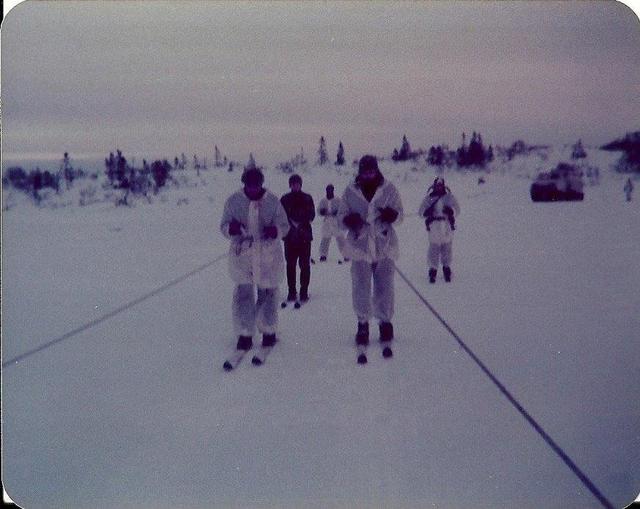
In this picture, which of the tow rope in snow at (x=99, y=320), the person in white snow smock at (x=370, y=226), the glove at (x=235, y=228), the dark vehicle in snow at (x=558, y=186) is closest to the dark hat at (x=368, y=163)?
the person in white snow smock at (x=370, y=226)

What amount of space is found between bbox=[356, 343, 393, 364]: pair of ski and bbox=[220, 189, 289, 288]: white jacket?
36.4 inches

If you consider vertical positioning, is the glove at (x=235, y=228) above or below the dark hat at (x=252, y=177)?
below

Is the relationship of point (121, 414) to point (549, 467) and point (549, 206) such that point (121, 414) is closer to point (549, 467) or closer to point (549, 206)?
point (549, 467)

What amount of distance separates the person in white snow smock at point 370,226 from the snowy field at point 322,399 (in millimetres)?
584

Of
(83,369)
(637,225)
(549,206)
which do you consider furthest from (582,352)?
(549,206)

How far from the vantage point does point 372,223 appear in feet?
18.7

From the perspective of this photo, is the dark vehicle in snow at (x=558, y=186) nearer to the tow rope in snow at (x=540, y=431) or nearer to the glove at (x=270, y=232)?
the tow rope in snow at (x=540, y=431)

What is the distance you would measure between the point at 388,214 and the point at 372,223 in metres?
0.17

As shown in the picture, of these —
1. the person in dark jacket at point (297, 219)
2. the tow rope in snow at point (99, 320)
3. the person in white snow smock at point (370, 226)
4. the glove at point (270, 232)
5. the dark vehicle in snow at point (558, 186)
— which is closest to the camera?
the glove at point (270, 232)

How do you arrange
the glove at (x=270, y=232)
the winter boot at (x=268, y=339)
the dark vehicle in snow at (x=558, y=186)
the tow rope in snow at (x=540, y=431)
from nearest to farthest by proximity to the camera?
the tow rope in snow at (x=540, y=431)
the glove at (x=270, y=232)
the winter boot at (x=268, y=339)
the dark vehicle in snow at (x=558, y=186)

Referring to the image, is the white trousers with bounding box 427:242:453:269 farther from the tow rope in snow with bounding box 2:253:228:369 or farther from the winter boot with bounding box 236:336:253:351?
the winter boot with bounding box 236:336:253:351

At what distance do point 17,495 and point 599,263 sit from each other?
777 centimetres

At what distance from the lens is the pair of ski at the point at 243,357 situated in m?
5.42

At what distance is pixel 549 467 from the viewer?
3684mm
